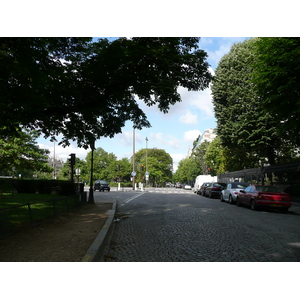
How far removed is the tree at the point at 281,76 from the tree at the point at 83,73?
16.5ft

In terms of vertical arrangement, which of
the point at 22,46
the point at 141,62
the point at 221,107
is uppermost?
the point at 221,107

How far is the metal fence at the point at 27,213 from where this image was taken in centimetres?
699

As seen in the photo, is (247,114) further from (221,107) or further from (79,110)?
(79,110)

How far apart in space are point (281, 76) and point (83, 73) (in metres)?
10.6

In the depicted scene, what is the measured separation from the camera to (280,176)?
2433cm

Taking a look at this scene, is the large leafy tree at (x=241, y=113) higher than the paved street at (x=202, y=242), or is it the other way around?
the large leafy tree at (x=241, y=113)

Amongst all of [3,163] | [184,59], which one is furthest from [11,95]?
[3,163]

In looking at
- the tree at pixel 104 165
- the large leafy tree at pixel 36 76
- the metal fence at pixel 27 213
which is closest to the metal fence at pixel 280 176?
the metal fence at pixel 27 213

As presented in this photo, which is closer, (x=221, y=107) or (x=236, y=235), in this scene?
(x=236, y=235)

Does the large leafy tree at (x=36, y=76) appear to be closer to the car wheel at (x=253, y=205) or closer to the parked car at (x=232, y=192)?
the car wheel at (x=253, y=205)

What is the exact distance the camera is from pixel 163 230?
8695 mm

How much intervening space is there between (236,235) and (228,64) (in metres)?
25.6

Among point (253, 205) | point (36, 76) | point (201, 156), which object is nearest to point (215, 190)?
point (253, 205)

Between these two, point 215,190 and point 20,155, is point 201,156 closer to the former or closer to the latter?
point 215,190
